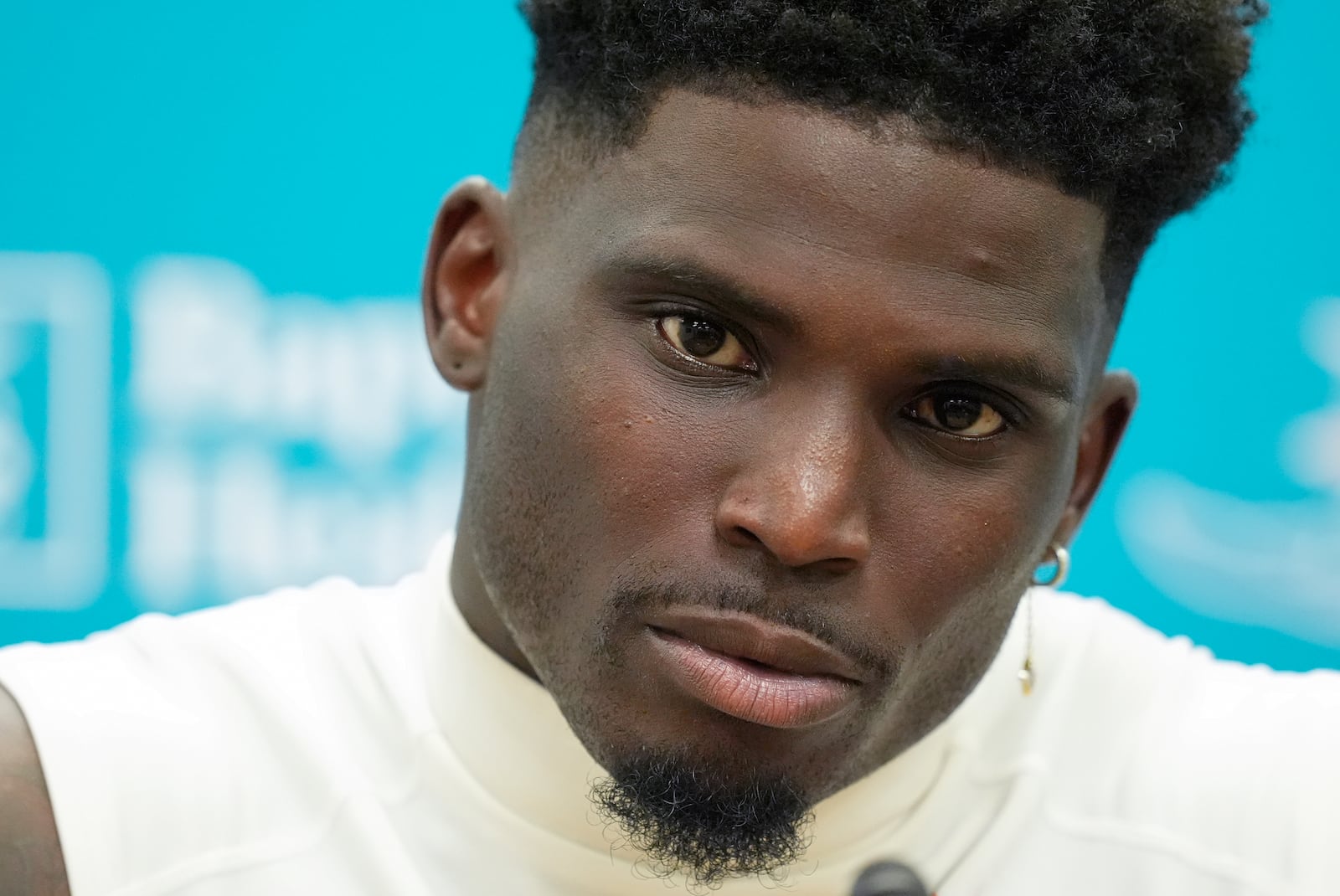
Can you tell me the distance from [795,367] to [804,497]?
5.7 inches

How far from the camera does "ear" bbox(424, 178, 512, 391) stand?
6.07 ft

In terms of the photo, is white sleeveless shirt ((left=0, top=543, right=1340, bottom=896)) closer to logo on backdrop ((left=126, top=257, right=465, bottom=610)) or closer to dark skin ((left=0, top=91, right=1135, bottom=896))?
dark skin ((left=0, top=91, right=1135, bottom=896))

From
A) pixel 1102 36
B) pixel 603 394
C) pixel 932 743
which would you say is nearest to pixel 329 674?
pixel 603 394

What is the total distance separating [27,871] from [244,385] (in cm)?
139

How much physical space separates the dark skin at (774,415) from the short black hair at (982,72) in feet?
0.10

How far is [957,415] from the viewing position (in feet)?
5.41

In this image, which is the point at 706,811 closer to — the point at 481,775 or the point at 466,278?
the point at 481,775

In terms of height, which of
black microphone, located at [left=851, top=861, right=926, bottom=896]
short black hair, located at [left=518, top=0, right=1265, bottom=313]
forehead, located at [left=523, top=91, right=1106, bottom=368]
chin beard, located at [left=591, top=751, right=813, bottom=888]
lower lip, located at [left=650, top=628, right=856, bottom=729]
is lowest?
black microphone, located at [left=851, top=861, right=926, bottom=896]

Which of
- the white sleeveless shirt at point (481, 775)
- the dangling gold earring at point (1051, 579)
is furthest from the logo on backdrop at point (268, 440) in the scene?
the dangling gold earring at point (1051, 579)

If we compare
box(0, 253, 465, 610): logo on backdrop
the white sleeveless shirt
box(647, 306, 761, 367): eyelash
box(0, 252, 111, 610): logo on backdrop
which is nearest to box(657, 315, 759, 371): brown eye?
box(647, 306, 761, 367): eyelash

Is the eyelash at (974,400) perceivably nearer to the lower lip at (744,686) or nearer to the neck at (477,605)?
the lower lip at (744,686)

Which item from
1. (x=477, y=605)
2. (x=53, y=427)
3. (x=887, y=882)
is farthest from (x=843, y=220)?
(x=53, y=427)

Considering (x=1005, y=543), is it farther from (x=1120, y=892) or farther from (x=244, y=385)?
(x=244, y=385)

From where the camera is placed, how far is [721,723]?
1.54m
